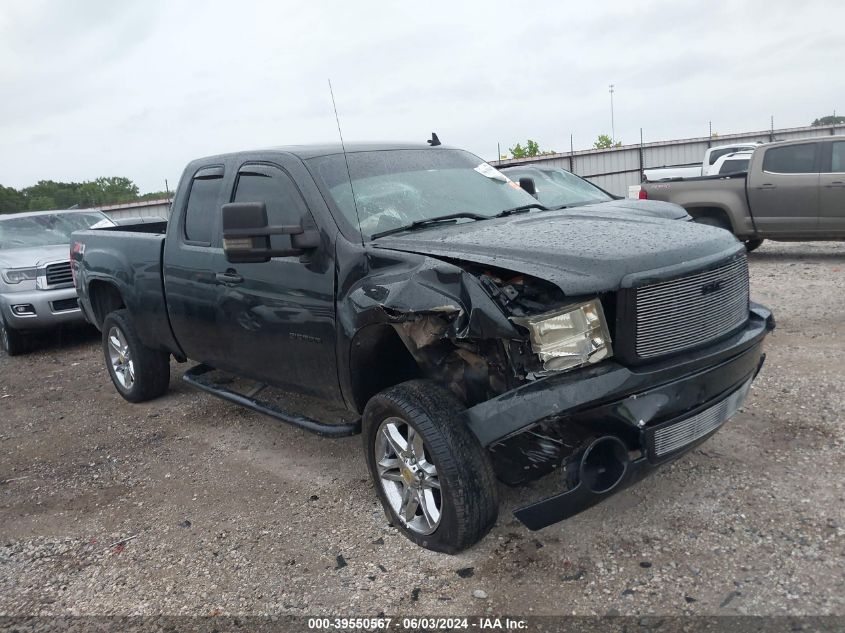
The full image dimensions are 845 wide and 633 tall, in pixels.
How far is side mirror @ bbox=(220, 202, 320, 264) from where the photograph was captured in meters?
3.49

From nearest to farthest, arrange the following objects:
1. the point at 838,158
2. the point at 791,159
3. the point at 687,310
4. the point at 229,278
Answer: the point at 687,310 < the point at 229,278 < the point at 838,158 < the point at 791,159

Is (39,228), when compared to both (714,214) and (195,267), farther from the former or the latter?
(714,214)

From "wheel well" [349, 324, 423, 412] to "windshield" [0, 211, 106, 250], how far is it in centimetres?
714

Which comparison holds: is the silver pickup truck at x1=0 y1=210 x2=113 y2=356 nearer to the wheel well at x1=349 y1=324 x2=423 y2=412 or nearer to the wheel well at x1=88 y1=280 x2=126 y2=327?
the wheel well at x1=88 y1=280 x2=126 y2=327

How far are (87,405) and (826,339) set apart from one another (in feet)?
20.8

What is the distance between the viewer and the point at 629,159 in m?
23.8

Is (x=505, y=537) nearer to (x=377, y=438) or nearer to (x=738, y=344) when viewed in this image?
(x=377, y=438)

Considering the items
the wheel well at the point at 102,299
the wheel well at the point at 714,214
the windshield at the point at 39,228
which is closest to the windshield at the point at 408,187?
the wheel well at the point at 102,299

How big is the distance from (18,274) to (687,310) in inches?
307

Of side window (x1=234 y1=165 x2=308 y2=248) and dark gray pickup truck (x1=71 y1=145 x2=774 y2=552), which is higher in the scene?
side window (x1=234 y1=165 x2=308 y2=248)

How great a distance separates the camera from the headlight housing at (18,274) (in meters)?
8.23

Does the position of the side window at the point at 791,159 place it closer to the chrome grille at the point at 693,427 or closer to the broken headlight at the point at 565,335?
the chrome grille at the point at 693,427

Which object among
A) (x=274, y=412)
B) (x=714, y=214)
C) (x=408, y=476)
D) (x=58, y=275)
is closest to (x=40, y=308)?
(x=58, y=275)

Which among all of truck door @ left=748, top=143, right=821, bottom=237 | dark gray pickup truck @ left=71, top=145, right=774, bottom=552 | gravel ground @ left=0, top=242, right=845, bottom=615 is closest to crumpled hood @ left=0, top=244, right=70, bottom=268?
gravel ground @ left=0, top=242, right=845, bottom=615
